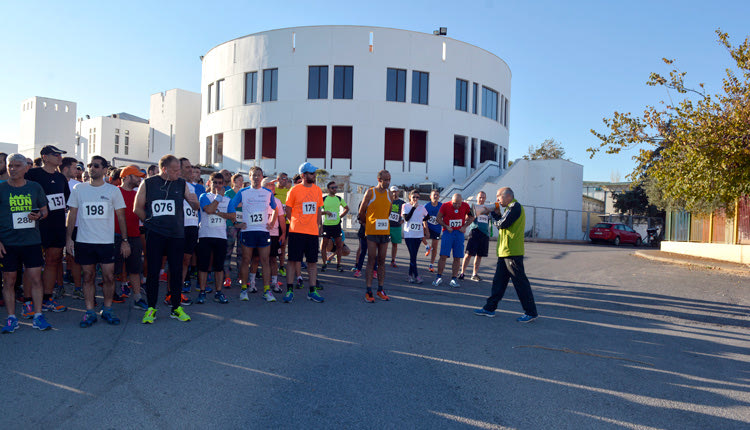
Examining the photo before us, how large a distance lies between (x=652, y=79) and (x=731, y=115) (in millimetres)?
2374

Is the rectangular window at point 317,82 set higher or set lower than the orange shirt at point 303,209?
higher

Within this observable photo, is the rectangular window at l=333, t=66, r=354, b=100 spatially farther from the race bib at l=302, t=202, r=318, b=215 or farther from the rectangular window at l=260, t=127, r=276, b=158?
the race bib at l=302, t=202, r=318, b=215

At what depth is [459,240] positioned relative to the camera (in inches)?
412

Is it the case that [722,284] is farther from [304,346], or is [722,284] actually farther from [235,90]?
[235,90]

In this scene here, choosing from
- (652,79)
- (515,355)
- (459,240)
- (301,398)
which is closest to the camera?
(301,398)

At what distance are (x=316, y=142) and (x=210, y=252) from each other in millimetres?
28861

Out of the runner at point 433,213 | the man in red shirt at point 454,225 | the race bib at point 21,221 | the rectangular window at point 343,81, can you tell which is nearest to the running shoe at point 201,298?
the race bib at point 21,221

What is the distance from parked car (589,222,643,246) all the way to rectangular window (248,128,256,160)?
25.7 metres

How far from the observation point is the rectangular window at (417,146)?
3678cm

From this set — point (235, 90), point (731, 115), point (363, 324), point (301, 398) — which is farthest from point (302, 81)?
point (301, 398)

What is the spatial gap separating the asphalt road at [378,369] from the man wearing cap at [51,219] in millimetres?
463

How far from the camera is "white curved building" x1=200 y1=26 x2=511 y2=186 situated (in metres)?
34.6

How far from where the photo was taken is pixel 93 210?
614 centimetres

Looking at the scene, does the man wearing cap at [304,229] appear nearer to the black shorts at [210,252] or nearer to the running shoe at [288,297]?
the running shoe at [288,297]
